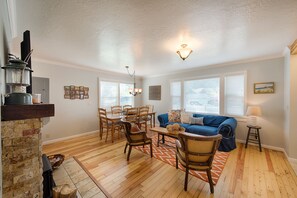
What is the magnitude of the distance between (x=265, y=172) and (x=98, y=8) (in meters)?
3.79

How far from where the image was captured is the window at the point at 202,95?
14.1 ft

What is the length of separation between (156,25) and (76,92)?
3644 millimetres

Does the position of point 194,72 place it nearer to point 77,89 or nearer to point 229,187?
point 229,187

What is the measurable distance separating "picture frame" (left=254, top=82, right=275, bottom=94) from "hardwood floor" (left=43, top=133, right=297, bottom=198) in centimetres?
154

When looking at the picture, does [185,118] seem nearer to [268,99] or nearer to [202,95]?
[202,95]

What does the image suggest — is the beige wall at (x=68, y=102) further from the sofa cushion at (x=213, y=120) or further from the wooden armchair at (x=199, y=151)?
the sofa cushion at (x=213, y=120)

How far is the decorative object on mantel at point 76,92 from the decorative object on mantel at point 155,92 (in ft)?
9.46

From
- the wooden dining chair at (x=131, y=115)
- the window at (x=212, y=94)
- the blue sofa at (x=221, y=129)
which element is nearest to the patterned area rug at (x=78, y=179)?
the wooden dining chair at (x=131, y=115)

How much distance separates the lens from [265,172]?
235cm

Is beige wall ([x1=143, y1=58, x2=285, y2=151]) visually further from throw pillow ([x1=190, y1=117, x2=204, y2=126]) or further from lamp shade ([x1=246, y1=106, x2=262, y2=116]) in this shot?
throw pillow ([x1=190, y1=117, x2=204, y2=126])

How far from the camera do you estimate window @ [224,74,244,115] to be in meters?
3.81

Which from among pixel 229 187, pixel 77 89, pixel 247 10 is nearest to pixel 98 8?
pixel 247 10

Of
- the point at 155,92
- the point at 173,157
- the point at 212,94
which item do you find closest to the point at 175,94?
the point at 155,92

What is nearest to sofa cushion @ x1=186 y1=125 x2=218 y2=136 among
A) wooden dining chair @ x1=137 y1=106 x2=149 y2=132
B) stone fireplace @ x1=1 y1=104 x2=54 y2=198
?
wooden dining chair @ x1=137 y1=106 x2=149 y2=132
